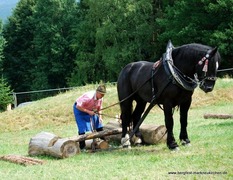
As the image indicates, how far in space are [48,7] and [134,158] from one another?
163 feet

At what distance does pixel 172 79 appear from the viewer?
10039 mm

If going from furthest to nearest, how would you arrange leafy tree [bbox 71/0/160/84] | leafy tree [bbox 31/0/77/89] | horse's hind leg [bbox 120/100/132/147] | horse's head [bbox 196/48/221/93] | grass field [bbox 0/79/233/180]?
leafy tree [bbox 31/0/77/89] < leafy tree [bbox 71/0/160/84] < horse's hind leg [bbox 120/100/132/147] < horse's head [bbox 196/48/221/93] < grass field [bbox 0/79/233/180]

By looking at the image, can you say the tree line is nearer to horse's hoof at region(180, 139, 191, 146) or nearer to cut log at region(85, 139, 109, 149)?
cut log at region(85, 139, 109, 149)

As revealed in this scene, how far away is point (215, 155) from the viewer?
30.0 feet

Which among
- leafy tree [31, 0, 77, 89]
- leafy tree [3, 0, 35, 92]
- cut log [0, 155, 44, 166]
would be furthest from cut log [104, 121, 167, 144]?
leafy tree [3, 0, 35, 92]

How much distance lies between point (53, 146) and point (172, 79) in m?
3.21

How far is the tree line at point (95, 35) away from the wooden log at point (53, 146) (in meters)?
29.6

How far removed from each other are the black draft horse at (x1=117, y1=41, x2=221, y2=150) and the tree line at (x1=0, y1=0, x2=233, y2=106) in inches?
1125

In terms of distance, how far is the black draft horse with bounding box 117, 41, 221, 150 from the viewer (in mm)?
9586

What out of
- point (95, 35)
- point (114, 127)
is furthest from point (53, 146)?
point (95, 35)

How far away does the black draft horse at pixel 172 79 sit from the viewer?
9.59 meters

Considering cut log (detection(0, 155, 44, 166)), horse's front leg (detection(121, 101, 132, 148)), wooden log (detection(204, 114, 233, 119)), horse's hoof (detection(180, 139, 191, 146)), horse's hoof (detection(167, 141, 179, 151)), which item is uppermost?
horse's front leg (detection(121, 101, 132, 148))

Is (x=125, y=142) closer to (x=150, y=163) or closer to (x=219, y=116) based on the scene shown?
(x=150, y=163)

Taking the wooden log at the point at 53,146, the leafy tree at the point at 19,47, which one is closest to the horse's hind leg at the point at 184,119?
the wooden log at the point at 53,146
